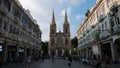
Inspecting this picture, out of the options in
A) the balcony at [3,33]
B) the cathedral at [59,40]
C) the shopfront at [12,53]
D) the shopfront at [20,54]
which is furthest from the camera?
the cathedral at [59,40]

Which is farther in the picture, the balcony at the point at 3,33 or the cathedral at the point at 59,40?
the cathedral at the point at 59,40

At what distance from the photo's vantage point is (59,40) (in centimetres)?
9706

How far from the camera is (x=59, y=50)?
94812 millimetres

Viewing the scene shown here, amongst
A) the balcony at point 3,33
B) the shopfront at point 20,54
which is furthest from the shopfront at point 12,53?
the balcony at point 3,33

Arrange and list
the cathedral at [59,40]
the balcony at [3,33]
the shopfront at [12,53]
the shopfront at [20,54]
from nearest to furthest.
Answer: the balcony at [3,33], the shopfront at [12,53], the shopfront at [20,54], the cathedral at [59,40]

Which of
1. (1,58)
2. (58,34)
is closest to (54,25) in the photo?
(58,34)

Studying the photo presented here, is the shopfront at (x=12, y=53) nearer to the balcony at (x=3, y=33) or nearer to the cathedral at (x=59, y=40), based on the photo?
the balcony at (x=3, y=33)

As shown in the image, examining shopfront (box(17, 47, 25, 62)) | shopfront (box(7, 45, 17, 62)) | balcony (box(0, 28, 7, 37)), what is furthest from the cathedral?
balcony (box(0, 28, 7, 37))

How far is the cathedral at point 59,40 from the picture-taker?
93.4 metres

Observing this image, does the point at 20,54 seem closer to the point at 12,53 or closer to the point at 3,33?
the point at 12,53

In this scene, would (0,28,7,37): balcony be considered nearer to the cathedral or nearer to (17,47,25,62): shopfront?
(17,47,25,62): shopfront

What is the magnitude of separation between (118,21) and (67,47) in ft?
245

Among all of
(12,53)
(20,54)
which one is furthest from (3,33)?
(20,54)

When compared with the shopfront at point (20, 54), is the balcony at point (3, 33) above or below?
above
